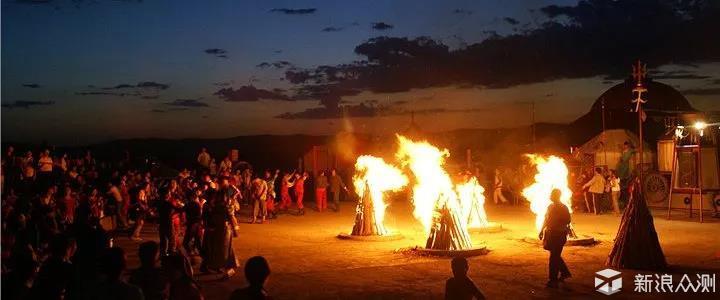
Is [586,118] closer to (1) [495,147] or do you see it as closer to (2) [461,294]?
(1) [495,147]

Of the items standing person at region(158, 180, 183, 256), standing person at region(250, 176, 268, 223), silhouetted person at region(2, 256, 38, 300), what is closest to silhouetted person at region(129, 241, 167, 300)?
silhouetted person at region(2, 256, 38, 300)

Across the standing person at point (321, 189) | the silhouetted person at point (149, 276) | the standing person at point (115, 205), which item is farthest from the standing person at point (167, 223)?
the standing person at point (321, 189)

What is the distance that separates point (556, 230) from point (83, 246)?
7154 mm

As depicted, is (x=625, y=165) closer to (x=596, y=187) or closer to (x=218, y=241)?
(x=596, y=187)

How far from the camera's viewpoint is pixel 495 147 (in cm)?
4316

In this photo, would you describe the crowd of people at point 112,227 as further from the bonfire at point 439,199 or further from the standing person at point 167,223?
the bonfire at point 439,199

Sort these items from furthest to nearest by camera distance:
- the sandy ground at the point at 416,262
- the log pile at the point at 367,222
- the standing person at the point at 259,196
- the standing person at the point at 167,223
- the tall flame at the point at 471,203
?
the standing person at the point at 259,196 < the tall flame at the point at 471,203 < the log pile at the point at 367,222 < the standing person at the point at 167,223 < the sandy ground at the point at 416,262

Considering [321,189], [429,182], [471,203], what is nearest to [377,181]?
[429,182]

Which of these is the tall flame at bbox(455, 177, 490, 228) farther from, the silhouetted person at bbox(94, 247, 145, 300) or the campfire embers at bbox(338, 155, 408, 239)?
the silhouetted person at bbox(94, 247, 145, 300)

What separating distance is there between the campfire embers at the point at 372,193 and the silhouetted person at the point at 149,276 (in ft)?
35.6

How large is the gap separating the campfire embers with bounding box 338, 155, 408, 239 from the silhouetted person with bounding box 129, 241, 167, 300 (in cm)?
1084

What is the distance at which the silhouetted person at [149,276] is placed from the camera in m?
6.23

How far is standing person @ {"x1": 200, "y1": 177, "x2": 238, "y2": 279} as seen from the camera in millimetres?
11828

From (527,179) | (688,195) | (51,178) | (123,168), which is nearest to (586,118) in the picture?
(527,179)
